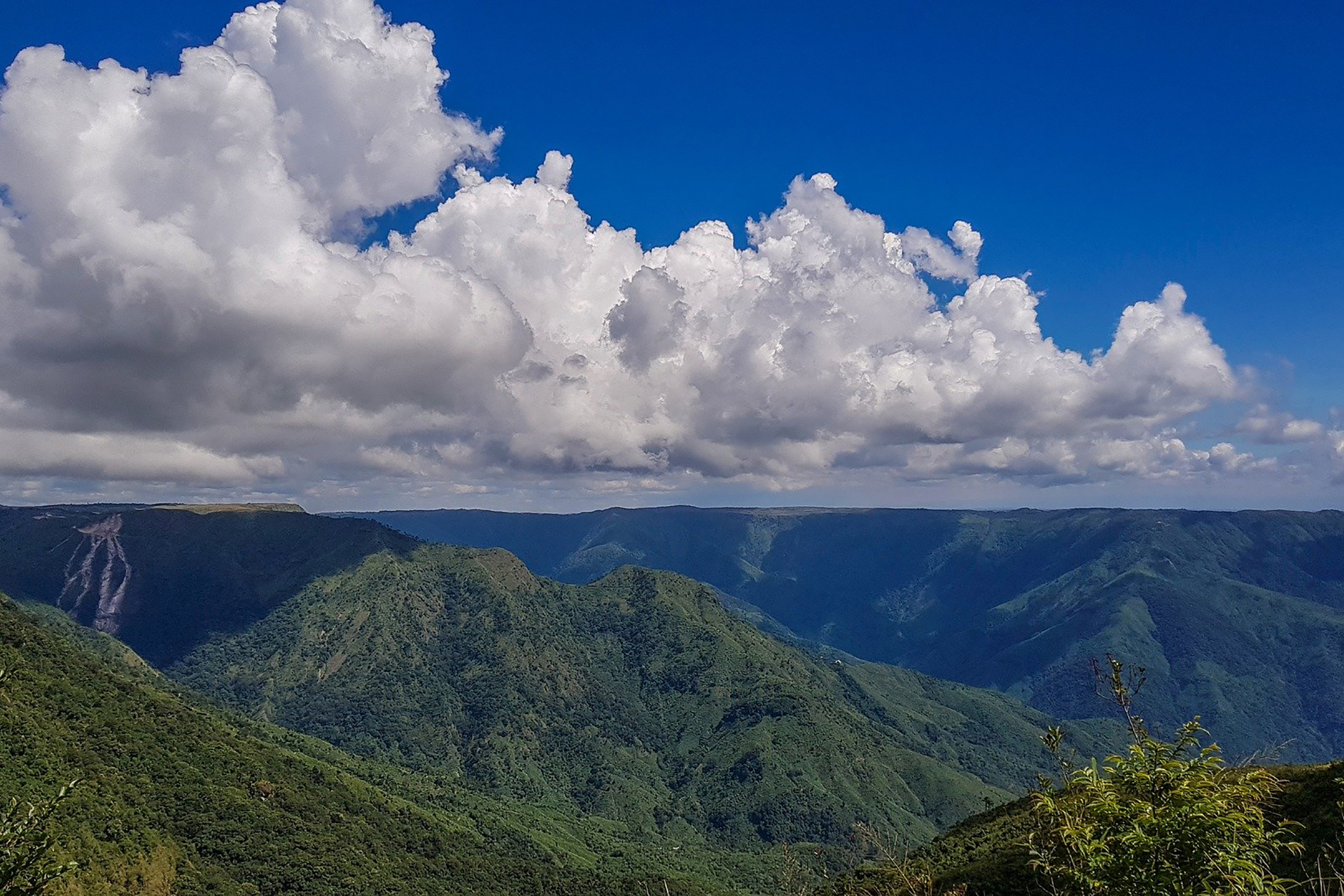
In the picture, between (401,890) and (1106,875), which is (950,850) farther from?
(401,890)

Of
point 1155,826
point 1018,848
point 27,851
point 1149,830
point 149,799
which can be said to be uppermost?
point 1155,826

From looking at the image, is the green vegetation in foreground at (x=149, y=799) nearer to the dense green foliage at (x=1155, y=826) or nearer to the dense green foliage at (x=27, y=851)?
the dense green foliage at (x=27, y=851)

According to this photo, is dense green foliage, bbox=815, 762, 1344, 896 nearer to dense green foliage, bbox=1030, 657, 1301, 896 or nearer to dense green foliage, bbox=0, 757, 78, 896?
dense green foliage, bbox=1030, 657, 1301, 896

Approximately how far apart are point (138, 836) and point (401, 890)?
60.5 meters

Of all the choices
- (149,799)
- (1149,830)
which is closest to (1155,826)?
(1149,830)

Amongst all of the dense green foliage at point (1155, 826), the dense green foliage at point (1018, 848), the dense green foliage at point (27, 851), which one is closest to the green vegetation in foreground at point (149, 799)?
the dense green foliage at point (1018, 848)

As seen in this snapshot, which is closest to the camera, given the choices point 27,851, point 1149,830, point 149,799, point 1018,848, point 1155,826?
point 1155,826

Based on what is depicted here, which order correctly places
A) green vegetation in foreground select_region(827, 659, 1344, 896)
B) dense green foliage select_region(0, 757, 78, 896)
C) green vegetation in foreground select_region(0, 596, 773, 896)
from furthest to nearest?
1. green vegetation in foreground select_region(0, 596, 773, 896)
2. dense green foliage select_region(0, 757, 78, 896)
3. green vegetation in foreground select_region(827, 659, 1344, 896)

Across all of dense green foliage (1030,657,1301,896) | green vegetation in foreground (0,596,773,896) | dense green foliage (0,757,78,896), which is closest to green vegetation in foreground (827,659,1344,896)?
dense green foliage (1030,657,1301,896)

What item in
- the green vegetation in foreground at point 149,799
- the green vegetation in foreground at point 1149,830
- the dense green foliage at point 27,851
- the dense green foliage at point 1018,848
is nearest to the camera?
the green vegetation in foreground at point 1149,830

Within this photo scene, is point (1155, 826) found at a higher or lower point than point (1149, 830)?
higher

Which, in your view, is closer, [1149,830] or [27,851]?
[1149,830]

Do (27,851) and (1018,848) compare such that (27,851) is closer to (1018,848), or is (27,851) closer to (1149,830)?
(1149,830)

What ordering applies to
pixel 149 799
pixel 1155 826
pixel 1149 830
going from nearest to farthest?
pixel 1155 826 → pixel 1149 830 → pixel 149 799
